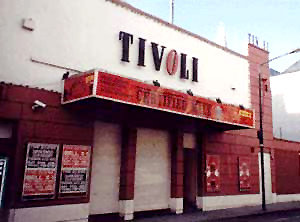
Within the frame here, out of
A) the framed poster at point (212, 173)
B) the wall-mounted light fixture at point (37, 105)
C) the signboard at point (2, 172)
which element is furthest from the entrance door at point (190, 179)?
the signboard at point (2, 172)

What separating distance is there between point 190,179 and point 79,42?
1008 cm

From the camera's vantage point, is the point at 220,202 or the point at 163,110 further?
the point at 220,202

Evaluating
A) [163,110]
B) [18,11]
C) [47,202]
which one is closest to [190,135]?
[163,110]

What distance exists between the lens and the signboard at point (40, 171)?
36.8 feet

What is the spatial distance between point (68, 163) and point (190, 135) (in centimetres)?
774

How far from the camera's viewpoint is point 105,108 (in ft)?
42.3

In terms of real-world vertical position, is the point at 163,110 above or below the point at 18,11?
below

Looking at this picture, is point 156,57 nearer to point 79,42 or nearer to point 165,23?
point 165,23

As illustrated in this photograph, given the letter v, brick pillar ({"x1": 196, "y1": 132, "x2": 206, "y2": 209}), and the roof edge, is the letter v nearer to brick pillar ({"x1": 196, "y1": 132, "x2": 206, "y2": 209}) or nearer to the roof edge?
the roof edge

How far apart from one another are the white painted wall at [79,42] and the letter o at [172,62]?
0.76 ft

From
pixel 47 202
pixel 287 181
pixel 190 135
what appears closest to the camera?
pixel 47 202

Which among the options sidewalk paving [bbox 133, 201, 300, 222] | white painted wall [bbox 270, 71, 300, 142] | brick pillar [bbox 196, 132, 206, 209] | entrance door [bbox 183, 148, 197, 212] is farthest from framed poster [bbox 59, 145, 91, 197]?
white painted wall [bbox 270, 71, 300, 142]

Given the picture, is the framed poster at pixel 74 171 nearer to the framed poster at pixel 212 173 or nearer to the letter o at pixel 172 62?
the letter o at pixel 172 62

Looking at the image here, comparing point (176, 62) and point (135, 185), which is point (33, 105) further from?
point (176, 62)
